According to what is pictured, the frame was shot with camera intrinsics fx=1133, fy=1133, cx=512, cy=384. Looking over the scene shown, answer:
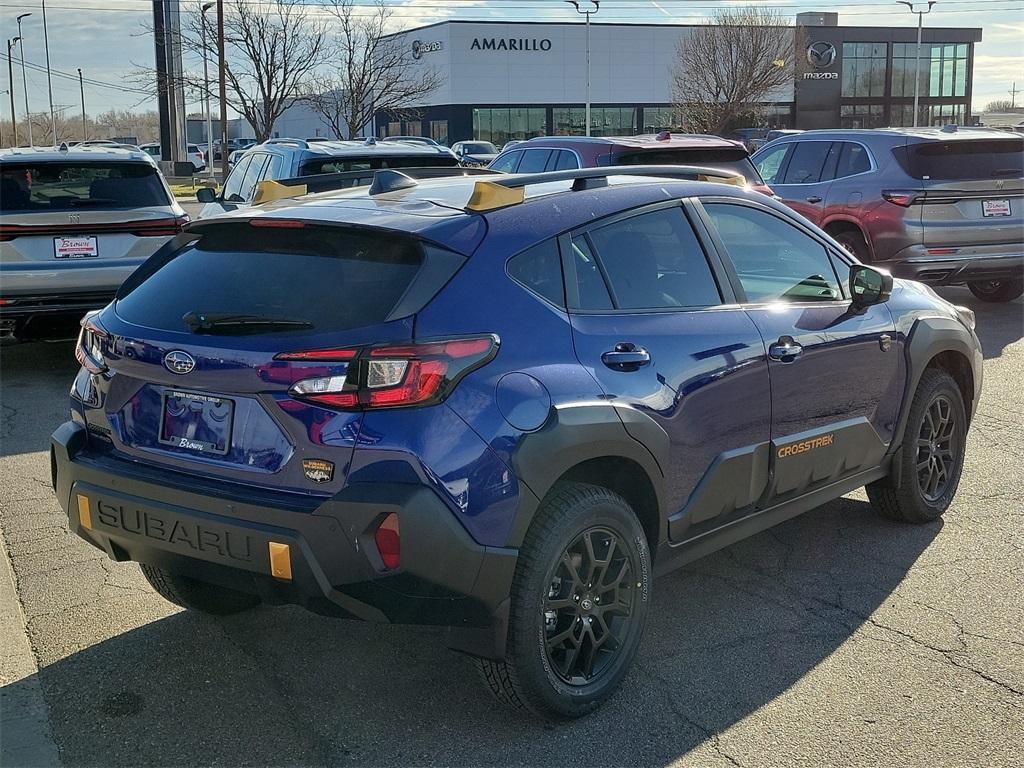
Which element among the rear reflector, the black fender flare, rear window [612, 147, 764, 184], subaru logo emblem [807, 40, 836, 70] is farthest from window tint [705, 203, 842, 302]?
subaru logo emblem [807, 40, 836, 70]

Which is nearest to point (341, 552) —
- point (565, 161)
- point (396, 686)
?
point (396, 686)

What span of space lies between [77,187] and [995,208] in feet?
28.6

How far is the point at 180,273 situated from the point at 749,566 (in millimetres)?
2798

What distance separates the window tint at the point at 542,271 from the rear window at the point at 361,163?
21.3 feet

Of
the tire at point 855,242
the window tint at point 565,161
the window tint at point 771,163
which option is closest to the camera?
the window tint at point 565,161

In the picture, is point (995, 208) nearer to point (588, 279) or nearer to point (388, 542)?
point (588, 279)

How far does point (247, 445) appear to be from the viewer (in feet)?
11.1

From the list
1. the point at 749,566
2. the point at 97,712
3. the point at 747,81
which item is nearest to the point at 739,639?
the point at 749,566

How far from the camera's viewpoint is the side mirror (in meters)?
4.90

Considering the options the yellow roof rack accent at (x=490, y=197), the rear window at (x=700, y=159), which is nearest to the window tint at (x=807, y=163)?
the rear window at (x=700, y=159)

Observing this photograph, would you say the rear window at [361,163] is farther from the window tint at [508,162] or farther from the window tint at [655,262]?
the window tint at [655,262]

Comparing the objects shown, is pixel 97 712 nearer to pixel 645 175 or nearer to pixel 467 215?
pixel 467 215

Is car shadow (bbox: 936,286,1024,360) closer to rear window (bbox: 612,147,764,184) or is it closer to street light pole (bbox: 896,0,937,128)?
rear window (bbox: 612,147,764,184)

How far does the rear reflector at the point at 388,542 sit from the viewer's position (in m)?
3.20
